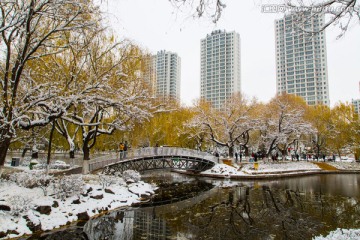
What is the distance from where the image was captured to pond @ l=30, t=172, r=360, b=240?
31.5ft

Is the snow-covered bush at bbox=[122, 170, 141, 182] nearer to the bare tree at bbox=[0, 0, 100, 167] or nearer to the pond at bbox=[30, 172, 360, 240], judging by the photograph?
the pond at bbox=[30, 172, 360, 240]

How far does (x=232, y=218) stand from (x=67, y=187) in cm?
826

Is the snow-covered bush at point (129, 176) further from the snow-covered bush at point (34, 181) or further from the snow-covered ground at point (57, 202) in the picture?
the snow-covered bush at point (34, 181)

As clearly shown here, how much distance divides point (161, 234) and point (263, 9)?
8.58 meters

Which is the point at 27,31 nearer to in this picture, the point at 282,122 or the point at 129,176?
the point at 129,176

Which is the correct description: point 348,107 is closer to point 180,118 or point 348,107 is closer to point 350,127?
point 350,127

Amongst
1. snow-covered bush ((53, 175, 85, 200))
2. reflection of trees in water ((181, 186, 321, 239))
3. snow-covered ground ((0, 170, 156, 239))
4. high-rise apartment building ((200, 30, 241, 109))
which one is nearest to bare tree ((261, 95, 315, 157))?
reflection of trees in water ((181, 186, 321, 239))

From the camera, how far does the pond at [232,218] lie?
9605 mm

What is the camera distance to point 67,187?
11953 millimetres

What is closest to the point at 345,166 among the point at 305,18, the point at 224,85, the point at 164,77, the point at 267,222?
the point at 267,222

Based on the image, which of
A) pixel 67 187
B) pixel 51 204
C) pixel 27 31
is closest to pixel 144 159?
pixel 67 187

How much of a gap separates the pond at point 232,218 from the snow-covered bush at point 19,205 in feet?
Result: 7.95

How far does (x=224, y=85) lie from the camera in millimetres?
130625

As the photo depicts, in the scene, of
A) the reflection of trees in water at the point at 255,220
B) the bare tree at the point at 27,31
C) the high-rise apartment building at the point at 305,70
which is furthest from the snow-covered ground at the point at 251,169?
the high-rise apartment building at the point at 305,70
